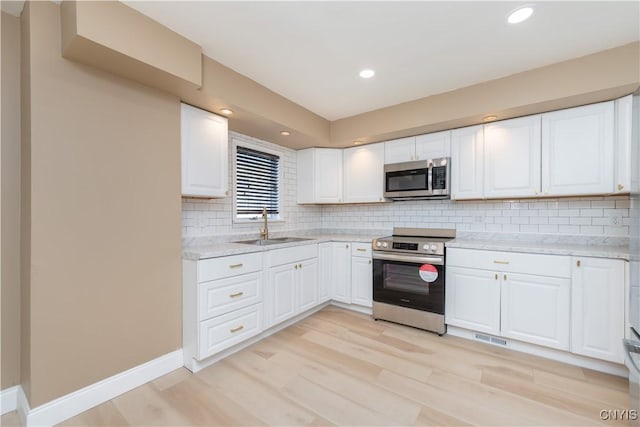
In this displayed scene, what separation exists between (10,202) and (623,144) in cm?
455

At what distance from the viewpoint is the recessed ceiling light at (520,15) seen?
1.75 metres

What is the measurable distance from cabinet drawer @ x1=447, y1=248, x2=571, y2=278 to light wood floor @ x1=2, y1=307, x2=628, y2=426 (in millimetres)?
771

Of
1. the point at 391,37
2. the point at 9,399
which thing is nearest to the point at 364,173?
the point at 391,37

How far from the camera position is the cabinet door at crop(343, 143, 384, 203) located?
372cm

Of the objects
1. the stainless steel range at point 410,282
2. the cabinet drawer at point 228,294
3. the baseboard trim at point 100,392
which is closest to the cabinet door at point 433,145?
the stainless steel range at point 410,282

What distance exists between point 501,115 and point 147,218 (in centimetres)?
335

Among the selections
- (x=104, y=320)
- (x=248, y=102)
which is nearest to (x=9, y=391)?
(x=104, y=320)

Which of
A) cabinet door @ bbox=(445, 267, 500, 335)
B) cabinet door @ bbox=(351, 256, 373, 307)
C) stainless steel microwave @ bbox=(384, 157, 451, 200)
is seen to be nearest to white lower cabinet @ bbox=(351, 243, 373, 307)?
cabinet door @ bbox=(351, 256, 373, 307)

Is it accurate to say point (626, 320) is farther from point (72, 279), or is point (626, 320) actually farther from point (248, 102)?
point (72, 279)

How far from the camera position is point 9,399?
5.77 feet

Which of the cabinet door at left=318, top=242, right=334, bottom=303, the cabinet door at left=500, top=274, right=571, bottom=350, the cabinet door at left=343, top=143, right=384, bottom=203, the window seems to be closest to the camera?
the cabinet door at left=500, top=274, right=571, bottom=350

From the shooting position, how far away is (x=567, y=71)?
230 cm

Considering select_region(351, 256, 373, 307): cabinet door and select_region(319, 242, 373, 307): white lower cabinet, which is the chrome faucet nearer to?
select_region(319, 242, 373, 307): white lower cabinet

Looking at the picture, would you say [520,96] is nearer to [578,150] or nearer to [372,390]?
[578,150]
